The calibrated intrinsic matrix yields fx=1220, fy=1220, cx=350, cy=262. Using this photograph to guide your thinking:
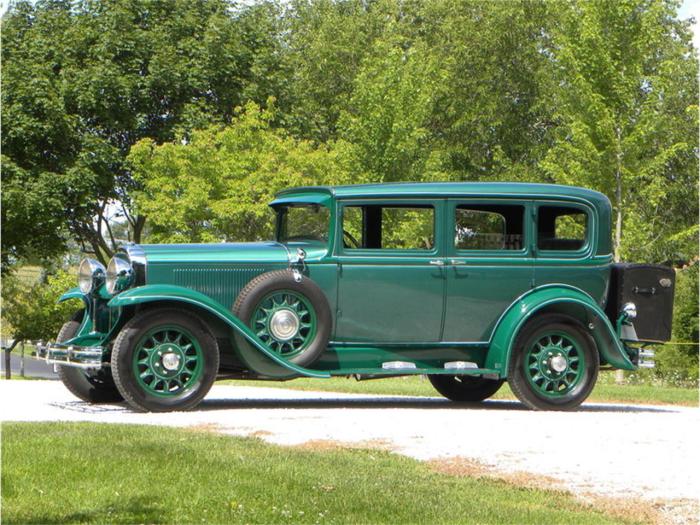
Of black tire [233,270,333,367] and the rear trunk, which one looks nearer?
black tire [233,270,333,367]

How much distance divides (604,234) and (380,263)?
2.56 m

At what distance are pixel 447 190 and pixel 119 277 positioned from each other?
11.1ft

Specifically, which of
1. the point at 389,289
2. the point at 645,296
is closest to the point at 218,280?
the point at 389,289

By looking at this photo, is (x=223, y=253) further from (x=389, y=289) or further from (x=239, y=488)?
(x=239, y=488)

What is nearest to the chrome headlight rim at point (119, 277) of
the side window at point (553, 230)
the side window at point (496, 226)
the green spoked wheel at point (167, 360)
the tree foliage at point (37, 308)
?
the green spoked wheel at point (167, 360)

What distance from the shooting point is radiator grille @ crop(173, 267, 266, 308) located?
11.8 metres

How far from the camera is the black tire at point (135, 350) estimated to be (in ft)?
36.4

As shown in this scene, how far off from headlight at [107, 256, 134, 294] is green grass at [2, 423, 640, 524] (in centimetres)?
331

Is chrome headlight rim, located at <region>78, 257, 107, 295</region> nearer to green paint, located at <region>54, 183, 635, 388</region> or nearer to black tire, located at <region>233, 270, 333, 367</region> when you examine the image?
green paint, located at <region>54, 183, 635, 388</region>

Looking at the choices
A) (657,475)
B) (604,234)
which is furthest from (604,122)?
(657,475)

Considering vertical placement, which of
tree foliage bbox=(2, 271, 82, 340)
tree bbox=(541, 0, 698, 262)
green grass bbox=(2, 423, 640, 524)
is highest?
tree bbox=(541, 0, 698, 262)

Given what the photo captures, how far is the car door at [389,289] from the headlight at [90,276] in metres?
2.37

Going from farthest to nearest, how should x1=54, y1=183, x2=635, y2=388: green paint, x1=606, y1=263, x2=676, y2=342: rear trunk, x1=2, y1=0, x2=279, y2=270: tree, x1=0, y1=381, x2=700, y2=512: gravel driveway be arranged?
x1=2, y1=0, x2=279, y2=270: tree
x1=606, y1=263, x2=676, y2=342: rear trunk
x1=54, y1=183, x2=635, y2=388: green paint
x1=0, y1=381, x2=700, y2=512: gravel driveway

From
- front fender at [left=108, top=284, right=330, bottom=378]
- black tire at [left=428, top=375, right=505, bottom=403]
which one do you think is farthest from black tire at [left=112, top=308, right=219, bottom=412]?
black tire at [left=428, top=375, right=505, bottom=403]
